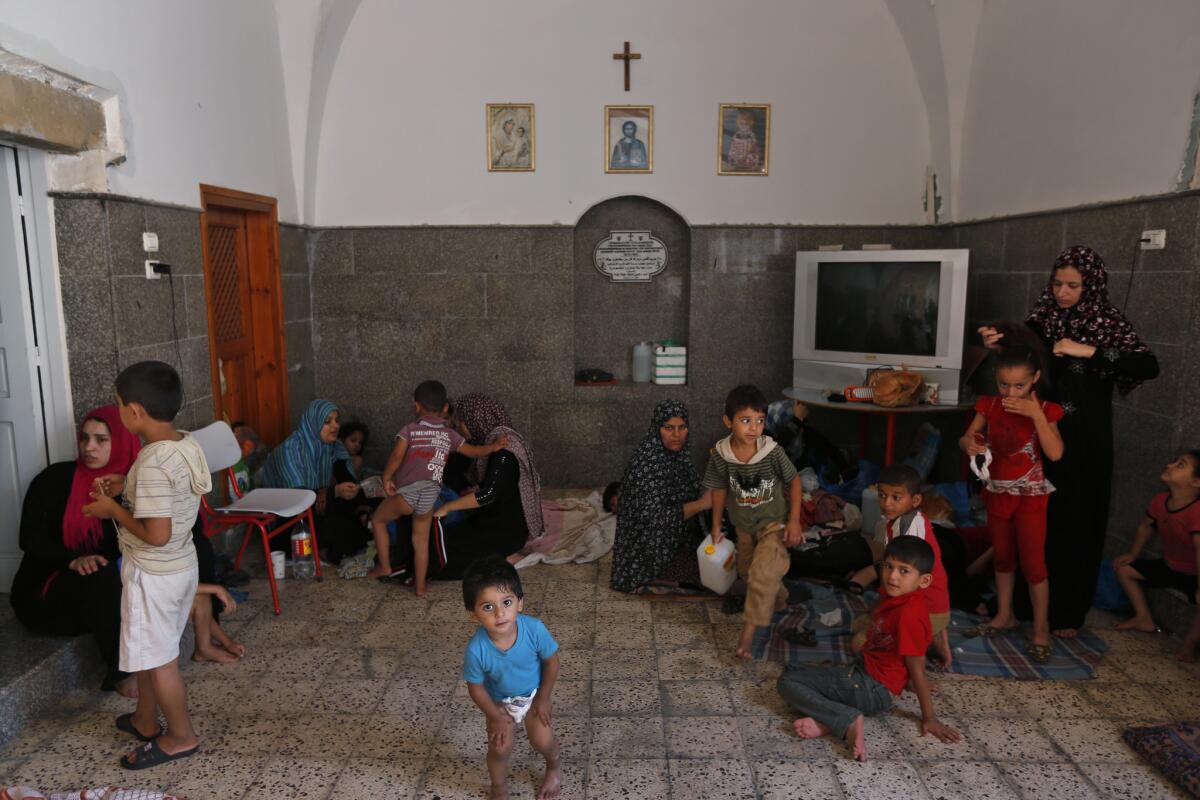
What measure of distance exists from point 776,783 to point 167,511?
2266 mm

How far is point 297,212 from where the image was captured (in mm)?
6414

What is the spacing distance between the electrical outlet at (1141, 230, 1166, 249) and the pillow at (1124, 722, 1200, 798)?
224 cm

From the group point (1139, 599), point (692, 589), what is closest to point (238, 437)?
point (692, 589)

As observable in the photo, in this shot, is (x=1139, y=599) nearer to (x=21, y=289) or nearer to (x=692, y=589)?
(x=692, y=589)

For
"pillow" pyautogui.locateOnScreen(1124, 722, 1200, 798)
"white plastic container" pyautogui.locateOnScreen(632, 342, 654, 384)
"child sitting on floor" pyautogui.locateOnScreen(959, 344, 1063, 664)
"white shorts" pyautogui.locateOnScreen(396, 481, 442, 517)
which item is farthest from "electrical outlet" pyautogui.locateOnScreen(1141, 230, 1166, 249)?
"white shorts" pyautogui.locateOnScreen(396, 481, 442, 517)

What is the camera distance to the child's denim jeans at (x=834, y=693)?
3.32 metres

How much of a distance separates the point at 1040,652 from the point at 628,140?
4404 mm

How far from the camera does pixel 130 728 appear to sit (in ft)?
11.0

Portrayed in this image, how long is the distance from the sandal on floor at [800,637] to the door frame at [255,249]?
11.2 ft

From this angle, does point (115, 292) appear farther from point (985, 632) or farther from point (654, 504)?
point (985, 632)

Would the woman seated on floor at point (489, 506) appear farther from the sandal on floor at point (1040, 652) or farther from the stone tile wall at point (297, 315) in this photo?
the sandal on floor at point (1040, 652)

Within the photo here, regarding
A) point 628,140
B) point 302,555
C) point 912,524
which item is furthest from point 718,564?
point 628,140

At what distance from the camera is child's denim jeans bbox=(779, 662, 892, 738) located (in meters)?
3.32

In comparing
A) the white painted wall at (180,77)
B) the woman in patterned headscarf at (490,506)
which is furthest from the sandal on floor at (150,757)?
the white painted wall at (180,77)
